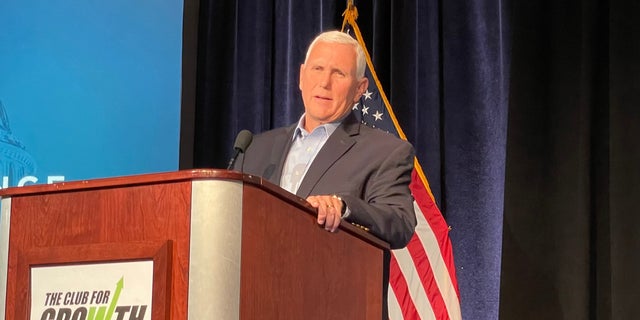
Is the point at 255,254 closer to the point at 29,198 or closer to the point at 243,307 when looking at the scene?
the point at 243,307

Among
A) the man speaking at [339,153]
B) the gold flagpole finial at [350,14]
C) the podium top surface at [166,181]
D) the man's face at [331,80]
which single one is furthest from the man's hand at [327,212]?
the gold flagpole finial at [350,14]

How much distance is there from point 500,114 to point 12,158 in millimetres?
2180

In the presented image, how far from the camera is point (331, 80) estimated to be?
8.54 ft

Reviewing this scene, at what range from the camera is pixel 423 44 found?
13.7 ft

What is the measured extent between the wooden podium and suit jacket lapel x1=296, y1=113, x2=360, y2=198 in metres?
0.43

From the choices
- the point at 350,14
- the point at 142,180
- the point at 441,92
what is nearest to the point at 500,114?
the point at 441,92

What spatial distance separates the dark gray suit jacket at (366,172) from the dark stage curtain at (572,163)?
4.12 feet

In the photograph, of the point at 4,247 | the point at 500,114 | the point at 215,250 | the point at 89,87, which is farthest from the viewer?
Answer: the point at 89,87

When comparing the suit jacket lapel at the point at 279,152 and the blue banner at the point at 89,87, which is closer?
the suit jacket lapel at the point at 279,152

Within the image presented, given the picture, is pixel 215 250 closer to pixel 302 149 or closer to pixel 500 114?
pixel 302 149

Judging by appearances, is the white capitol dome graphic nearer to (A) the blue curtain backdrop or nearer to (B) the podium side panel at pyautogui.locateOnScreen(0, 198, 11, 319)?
(A) the blue curtain backdrop

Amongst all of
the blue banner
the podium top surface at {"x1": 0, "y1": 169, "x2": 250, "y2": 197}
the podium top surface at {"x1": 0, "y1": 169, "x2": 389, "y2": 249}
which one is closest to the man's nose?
the podium top surface at {"x1": 0, "y1": 169, "x2": 389, "y2": 249}

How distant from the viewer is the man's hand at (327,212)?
1.86m

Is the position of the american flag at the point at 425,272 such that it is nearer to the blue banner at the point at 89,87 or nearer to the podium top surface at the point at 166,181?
the blue banner at the point at 89,87
